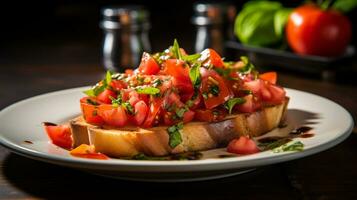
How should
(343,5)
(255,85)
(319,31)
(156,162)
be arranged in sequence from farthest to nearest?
(343,5), (319,31), (255,85), (156,162)

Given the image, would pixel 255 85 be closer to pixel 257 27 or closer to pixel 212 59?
pixel 212 59

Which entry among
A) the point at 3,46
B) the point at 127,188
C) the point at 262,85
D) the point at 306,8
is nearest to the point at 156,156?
the point at 127,188

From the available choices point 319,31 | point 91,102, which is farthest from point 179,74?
point 319,31

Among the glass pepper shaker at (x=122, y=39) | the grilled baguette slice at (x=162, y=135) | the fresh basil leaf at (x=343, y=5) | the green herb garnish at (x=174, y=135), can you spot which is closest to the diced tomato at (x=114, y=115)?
the grilled baguette slice at (x=162, y=135)

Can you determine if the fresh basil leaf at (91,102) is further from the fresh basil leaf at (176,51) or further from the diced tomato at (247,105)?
the diced tomato at (247,105)

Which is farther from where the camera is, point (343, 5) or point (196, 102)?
point (343, 5)

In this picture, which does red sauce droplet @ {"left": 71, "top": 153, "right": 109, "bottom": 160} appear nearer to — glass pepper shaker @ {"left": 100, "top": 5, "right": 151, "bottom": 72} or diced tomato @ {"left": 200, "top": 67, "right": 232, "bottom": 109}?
diced tomato @ {"left": 200, "top": 67, "right": 232, "bottom": 109}

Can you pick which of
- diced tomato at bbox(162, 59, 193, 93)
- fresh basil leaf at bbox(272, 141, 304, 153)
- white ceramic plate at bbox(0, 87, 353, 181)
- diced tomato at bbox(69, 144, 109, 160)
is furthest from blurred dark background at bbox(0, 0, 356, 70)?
fresh basil leaf at bbox(272, 141, 304, 153)

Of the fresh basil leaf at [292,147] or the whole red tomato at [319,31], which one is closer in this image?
the fresh basil leaf at [292,147]
